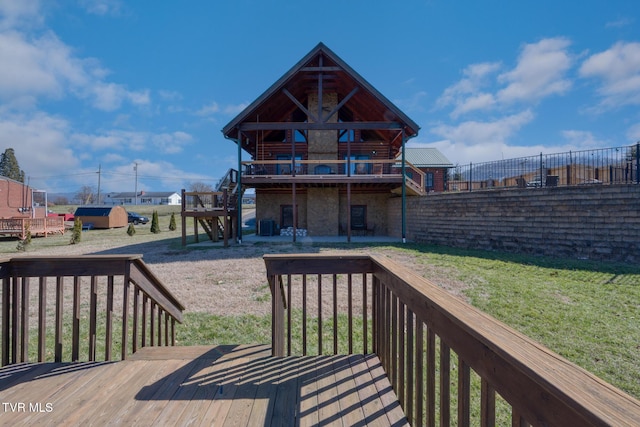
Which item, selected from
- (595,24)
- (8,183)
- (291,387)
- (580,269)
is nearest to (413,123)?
(580,269)

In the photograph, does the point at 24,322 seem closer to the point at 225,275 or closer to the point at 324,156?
the point at 225,275

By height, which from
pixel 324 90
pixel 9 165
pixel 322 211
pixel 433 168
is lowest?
pixel 322 211

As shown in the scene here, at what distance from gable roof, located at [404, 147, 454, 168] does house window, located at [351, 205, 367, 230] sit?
437 inches

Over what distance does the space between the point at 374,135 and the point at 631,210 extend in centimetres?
1109

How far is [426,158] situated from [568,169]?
52.1 ft

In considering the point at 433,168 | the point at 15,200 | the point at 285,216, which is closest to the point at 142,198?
the point at 15,200

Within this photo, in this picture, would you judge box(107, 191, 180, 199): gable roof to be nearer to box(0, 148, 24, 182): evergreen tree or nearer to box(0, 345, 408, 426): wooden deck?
box(0, 148, 24, 182): evergreen tree

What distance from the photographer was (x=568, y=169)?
11586mm

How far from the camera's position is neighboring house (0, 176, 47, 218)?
23.0m

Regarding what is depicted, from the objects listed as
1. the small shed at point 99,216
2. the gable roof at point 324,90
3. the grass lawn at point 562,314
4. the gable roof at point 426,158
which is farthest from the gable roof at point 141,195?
the grass lawn at point 562,314

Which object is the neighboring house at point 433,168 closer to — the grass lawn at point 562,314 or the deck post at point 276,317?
the grass lawn at point 562,314

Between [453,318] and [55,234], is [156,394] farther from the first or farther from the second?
[55,234]

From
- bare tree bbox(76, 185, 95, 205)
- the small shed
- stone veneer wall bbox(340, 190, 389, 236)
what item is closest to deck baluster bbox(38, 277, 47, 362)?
stone veneer wall bbox(340, 190, 389, 236)

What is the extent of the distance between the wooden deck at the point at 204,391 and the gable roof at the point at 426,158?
25.0 metres
